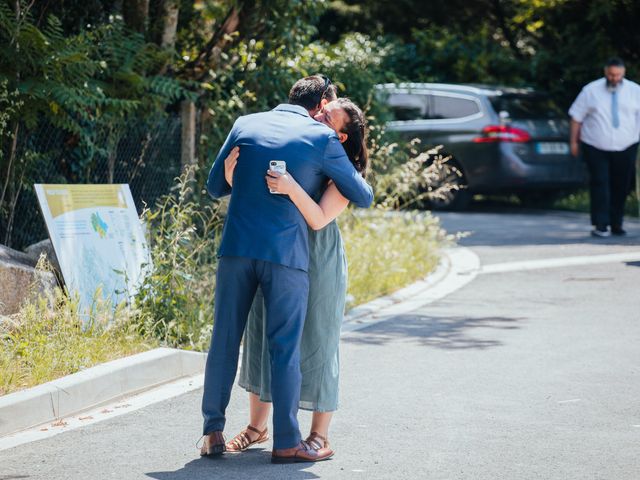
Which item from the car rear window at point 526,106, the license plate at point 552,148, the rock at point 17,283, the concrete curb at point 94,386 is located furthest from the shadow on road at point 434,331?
the car rear window at point 526,106

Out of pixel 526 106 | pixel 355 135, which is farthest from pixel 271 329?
pixel 526 106

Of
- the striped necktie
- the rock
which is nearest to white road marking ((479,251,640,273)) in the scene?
the striped necktie

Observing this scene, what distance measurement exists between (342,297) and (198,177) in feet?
20.5

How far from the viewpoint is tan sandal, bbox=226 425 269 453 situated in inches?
218

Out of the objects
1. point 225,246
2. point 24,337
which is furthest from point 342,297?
point 24,337

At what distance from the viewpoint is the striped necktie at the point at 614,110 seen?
45.8 feet

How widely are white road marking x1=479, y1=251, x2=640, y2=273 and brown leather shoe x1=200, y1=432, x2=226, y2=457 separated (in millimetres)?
6825

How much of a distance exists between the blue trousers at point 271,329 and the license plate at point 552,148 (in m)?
12.4

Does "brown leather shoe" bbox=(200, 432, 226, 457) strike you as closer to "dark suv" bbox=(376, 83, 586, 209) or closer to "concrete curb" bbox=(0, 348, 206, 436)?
"concrete curb" bbox=(0, 348, 206, 436)

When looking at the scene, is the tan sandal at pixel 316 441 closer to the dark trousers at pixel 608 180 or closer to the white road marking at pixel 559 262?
the white road marking at pixel 559 262

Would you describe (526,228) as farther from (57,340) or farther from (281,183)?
(281,183)

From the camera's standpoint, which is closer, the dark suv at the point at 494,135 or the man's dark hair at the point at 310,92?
the man's dark hair at the point at 310,92

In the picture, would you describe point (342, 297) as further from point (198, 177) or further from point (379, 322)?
point (198, 177)

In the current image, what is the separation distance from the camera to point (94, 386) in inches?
255
